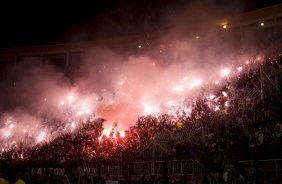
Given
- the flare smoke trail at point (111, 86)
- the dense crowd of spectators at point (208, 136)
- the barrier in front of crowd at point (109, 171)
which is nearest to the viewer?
the dense crowd of spectators at point (208, 136)

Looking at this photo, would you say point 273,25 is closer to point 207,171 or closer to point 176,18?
point 176,18

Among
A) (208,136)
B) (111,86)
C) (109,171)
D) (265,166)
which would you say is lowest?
(109,171)

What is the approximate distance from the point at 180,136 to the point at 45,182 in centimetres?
432

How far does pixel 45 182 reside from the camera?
37.6 feet

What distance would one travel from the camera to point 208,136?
36.0 feet

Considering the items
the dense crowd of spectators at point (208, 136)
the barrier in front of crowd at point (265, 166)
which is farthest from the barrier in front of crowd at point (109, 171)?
the barrier in front of crowd at point (265, 166)

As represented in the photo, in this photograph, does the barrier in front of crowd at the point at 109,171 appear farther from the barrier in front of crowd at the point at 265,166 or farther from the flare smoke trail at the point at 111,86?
the flare smoke trail at the point at 111,86

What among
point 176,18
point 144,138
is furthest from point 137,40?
point 144,138

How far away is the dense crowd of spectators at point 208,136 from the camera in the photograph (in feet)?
29.4

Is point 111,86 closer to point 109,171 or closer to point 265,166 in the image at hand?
point 109,171

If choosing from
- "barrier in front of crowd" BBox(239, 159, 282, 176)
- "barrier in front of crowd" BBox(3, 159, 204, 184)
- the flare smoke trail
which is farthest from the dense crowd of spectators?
the flare smoke trail

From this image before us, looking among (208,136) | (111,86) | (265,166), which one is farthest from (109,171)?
(111,86)

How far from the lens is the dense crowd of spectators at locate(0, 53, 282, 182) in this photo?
895 centimetres

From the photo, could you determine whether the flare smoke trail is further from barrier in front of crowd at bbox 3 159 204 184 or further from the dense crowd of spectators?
barrier in front of crowd at bbox 3 159 204 184
